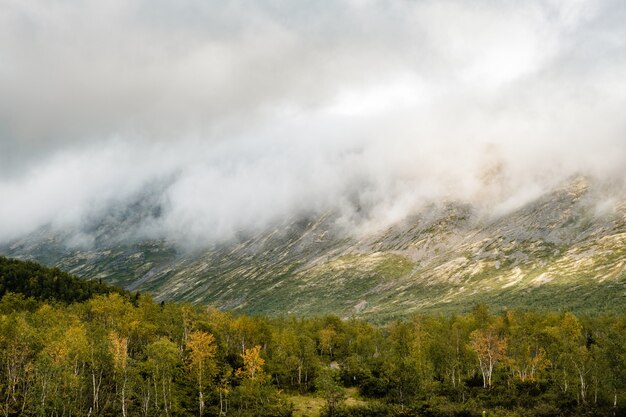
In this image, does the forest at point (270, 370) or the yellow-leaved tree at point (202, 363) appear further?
the yellow-leaved tree at point (202, 363)

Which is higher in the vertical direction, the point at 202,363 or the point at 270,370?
the point at 202,363

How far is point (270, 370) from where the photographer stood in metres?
126

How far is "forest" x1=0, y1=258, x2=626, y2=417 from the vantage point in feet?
297

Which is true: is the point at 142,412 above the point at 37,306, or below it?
below

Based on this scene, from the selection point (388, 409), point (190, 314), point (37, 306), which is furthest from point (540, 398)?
point (37, 306)

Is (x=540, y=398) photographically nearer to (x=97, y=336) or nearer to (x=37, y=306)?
(x=97, y=336)

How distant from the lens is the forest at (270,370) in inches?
3558

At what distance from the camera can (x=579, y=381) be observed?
110062mm

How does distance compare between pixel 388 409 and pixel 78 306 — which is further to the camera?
pixel 78 306

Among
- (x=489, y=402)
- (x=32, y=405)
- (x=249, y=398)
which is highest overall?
(x=32, y=405)

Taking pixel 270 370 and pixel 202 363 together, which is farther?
pixel 270 370

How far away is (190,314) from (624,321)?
154 meters

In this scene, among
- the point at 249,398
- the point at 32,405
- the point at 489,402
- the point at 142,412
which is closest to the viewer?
the point at 32,405

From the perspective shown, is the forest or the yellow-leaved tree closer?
the forest
